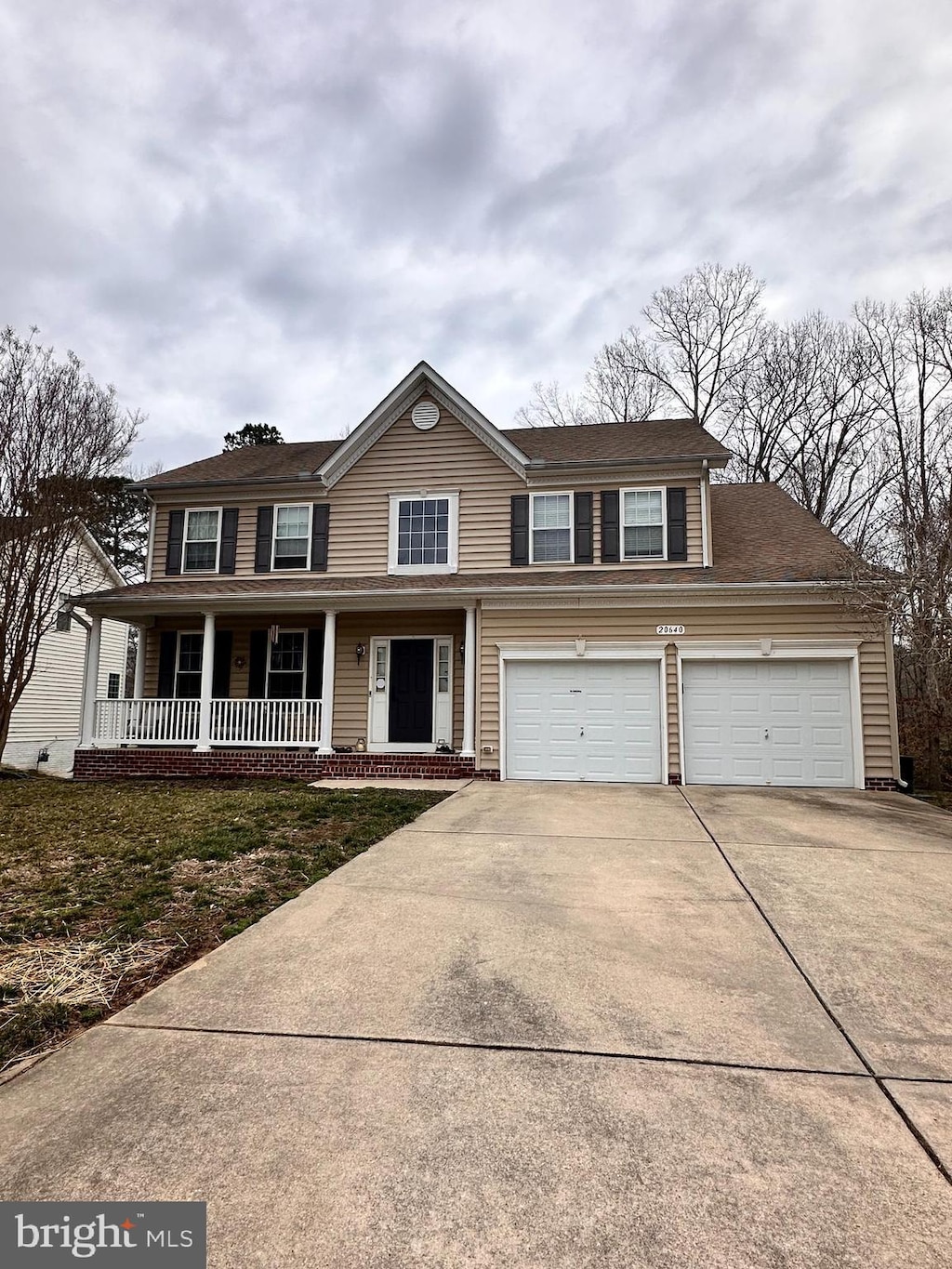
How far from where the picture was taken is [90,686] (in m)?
12.3

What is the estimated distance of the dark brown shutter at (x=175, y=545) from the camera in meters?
13.6

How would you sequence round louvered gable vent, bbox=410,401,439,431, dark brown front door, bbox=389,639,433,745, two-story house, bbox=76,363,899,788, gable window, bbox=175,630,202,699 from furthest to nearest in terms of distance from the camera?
gable window, bbox=175,630,202,699
round louvered gable vent, bbox=410,401,439,431
dark brown front door, bbox=389,639,433,745
two-story house, bbox=76,363,899,788

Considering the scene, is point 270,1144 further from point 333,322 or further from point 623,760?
point 333,322

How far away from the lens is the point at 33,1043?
2609 mm

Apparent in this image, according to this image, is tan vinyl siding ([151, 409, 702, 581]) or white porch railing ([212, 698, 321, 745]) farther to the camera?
tan vinyl siding ([151, 409, 702, 581])

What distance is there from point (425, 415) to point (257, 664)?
6.01 meters

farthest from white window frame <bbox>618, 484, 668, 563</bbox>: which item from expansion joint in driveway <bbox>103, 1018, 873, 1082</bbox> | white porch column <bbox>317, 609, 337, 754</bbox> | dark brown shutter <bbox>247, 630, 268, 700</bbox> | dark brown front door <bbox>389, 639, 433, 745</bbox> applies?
expansion joint in driveway <bbox>103, 1018, 873, 1082</bbox>

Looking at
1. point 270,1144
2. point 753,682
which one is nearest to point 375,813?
point 270,1144

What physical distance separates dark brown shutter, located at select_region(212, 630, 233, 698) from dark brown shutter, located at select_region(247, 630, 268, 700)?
1.49 ft

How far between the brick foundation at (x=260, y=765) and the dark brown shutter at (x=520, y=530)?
388 centimetres

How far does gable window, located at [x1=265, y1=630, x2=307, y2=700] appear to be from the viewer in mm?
12930

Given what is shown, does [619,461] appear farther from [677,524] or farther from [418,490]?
[418,490]

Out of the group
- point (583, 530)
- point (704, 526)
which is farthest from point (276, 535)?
point (704, 526)

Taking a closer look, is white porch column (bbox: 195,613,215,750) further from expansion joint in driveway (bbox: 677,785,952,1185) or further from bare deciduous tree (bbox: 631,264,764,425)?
bare deciduous tree (bbox: 631,264,764,425)
